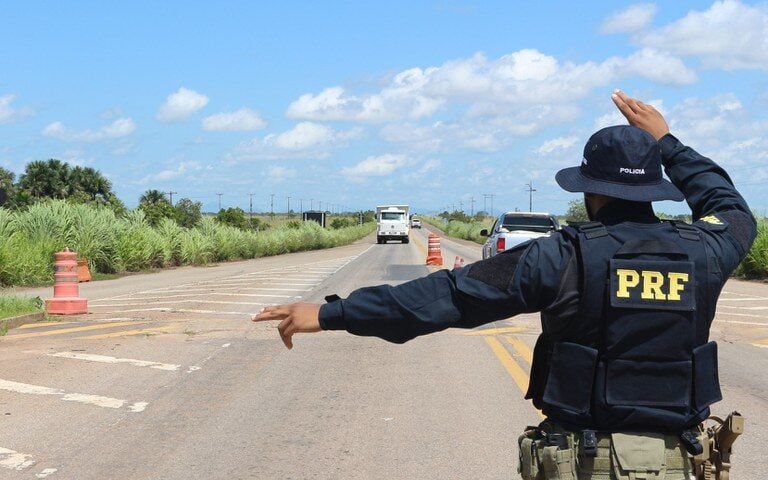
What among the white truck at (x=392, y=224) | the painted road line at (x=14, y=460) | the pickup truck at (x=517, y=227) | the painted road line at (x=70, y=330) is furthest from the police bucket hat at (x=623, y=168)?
the white truck at (x=392, y=224)

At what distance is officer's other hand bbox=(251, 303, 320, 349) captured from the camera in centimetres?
298

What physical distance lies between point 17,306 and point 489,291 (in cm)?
1402

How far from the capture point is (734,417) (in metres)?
2.88

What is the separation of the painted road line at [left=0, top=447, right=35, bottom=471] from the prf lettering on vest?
4652 millimetres

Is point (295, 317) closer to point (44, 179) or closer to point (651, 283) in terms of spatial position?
point (651, 283)

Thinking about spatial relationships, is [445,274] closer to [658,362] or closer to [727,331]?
[658,362]

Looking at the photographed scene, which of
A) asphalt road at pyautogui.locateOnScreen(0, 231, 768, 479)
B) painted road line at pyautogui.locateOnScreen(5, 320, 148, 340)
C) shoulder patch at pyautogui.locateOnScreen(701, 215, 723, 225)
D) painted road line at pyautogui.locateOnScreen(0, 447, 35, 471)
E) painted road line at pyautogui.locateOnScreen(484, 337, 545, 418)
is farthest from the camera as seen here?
painted road line at pyautogui.locateOnScreen(5, 320, 148, 340)

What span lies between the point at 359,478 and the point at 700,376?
131 inches

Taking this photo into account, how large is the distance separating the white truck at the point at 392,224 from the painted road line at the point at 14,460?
203ft

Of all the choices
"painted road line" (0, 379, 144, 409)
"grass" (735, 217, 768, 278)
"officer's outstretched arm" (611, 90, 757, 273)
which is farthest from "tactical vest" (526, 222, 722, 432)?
"grass" (735, 217, 768, 278)

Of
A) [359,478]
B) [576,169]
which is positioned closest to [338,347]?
[359,478]

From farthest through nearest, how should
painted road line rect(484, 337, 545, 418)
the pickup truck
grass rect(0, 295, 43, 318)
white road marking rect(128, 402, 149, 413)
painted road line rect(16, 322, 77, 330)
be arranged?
the pickup truck
grass rect(0, 295, 43, 318)
painted road line rect(16, 322, 77, 330)
painted road line rect(484, 337, 545, 418)
white road marking rect(128, 402, 149, 413)

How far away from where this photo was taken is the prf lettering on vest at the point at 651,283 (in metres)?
2.76

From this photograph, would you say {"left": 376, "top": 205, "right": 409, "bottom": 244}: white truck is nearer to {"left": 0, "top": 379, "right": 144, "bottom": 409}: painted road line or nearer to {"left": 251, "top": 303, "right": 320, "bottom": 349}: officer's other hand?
{"left": 0, "top": 379, "right": 144, "bottom": 409}: painted road line
